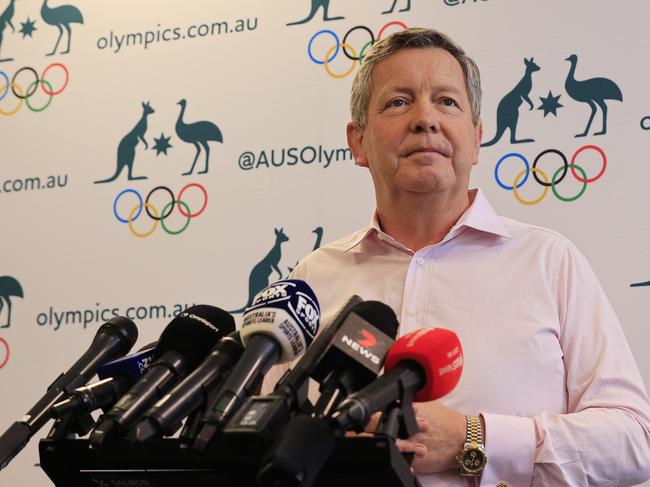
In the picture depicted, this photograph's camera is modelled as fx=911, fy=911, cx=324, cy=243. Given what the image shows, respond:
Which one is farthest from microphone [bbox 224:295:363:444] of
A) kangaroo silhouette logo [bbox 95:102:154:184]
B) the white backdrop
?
kangaroo silhouette logo [bbox 95:102:154:184]

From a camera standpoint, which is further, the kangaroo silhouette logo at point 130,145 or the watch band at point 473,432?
the kangaroo silhouette logo at point 130,145

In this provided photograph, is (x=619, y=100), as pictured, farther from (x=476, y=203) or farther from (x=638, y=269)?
(x=476, y=203)

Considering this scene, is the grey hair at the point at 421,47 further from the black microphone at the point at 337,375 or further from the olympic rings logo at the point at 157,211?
the black microphone at the point at 337,375

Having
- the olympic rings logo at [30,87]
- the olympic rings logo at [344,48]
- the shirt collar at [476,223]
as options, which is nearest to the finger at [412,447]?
the shirt collar at [476,223]

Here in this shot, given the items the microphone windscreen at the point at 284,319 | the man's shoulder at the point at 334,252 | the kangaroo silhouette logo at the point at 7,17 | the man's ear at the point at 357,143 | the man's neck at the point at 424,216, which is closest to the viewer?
the microphone windscreen at the point at 284,319

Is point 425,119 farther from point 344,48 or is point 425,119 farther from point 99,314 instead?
point 99,314

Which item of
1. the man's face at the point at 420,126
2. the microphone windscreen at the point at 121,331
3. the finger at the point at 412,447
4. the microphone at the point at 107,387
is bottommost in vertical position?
the finger at the point at 412,447

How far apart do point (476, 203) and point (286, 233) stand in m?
0.94

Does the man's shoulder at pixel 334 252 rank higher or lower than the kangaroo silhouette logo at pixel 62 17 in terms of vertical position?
lower

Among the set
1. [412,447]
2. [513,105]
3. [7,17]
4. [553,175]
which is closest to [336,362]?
[412,447]

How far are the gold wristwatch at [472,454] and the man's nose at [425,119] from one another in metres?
0.76

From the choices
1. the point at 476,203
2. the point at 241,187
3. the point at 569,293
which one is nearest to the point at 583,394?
the point at 569,293

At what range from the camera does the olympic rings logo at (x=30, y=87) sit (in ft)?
11.6

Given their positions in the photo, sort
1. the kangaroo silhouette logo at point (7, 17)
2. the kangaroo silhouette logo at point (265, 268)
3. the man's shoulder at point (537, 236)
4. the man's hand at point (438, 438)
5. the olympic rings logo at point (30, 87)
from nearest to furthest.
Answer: the man's hand at point (438, 438)
the man's shoulder at point (537, 236)
the kangaroo silhouette logo at point (265, 268)
the olympic rings logo at point (30, 87)
the kangaroo silhouette logo at point (7, 17)
